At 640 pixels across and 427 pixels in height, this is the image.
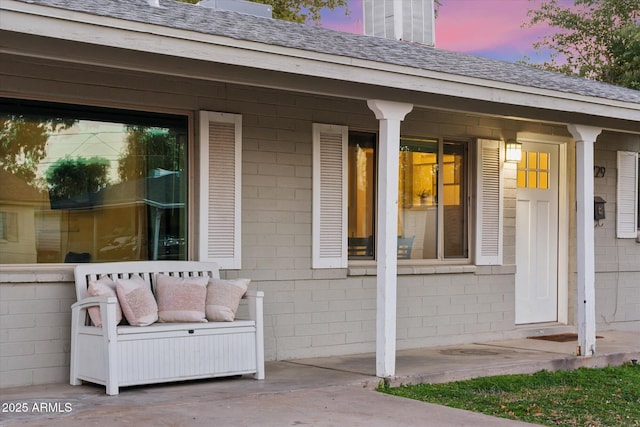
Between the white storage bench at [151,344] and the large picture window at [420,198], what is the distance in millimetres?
2158

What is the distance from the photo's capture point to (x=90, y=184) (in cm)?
718

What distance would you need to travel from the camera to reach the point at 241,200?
25.7 ft

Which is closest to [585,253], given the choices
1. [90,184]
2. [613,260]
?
[613,260]

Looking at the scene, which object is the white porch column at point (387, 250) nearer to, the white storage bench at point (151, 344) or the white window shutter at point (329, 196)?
the white storage bench at point (151, 344)

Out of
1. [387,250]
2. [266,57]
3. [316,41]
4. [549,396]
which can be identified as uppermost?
[316,41]

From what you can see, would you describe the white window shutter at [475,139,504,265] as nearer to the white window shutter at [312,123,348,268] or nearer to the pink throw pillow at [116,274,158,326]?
the white window shutter at [312,123,348,268]

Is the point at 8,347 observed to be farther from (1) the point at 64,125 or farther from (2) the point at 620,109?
(2) the point at 620,109

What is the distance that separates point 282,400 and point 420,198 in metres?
3.76

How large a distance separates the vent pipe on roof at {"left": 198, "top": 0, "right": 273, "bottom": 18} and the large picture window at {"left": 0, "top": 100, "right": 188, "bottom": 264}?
213 centimetres

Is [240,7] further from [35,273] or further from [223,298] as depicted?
[35,273]

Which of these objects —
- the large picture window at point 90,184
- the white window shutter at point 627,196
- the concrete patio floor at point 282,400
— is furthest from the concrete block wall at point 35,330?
the white window shutter at point 627,196

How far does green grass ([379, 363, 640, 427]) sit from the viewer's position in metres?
6.16

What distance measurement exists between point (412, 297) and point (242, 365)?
2.71 meters

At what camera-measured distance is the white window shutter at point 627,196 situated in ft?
36.2
